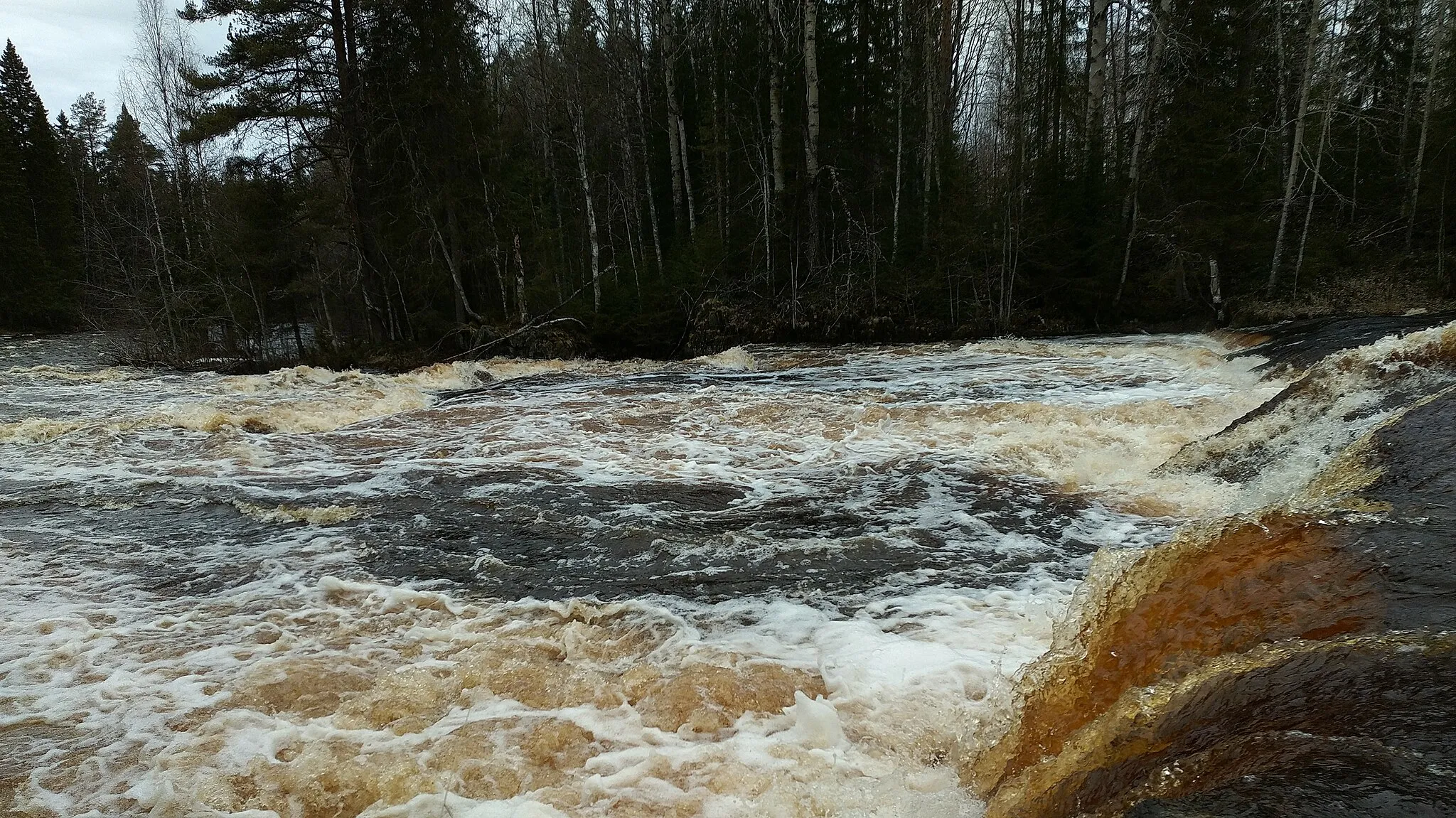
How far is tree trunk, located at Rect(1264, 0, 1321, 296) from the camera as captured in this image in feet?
47.1

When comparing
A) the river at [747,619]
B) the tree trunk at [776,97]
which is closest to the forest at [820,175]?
the tree trunk at [776,97]

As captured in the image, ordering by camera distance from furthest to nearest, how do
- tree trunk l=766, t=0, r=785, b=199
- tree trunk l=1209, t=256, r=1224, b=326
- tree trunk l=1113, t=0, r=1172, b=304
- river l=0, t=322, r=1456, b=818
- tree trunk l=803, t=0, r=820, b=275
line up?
1. tree trunk l=766, t=0, r=785, b=199
2. tree trunk l=803, t=0, r=820, b=275
3. tree trunk l=1113, t=0, r=1172, b=304
4. tree trunk l=1209, t=256, r=1224, b=326
5. river l=0, t=322, r=1456, b=818

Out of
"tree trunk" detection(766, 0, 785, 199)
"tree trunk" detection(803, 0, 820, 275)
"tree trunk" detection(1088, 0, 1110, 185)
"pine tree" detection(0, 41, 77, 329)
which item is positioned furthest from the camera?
"pine tree" detection(0, 41, 77, 329)

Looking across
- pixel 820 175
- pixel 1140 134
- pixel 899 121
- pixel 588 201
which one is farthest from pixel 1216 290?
pixel 588 201

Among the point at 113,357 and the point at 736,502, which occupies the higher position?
the point at 113,357

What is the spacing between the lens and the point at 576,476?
668cm

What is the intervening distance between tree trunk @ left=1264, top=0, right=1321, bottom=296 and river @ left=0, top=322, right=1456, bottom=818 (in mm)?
11070

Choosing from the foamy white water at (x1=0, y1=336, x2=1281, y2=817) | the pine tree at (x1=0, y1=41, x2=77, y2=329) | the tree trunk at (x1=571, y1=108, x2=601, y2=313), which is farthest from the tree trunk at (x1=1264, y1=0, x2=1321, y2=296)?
the pine tree at (x1=0, y1=41, x2=77, y2=329)

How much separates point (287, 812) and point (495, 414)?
7810 mm

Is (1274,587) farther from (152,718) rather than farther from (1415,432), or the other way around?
(152,718)

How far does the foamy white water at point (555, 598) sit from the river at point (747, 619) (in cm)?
2

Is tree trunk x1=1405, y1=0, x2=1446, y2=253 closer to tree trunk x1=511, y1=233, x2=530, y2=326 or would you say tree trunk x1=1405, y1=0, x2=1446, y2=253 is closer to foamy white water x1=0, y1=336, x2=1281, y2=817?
foamy white water x1=0, y1=336, x2=1281, y2=817

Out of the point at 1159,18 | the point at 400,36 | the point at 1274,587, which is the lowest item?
the point at 1274,587

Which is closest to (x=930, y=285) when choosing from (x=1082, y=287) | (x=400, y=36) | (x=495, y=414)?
(x=1082, y=287)
